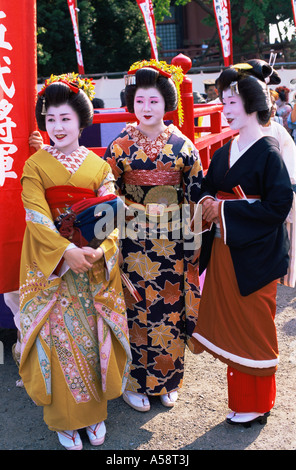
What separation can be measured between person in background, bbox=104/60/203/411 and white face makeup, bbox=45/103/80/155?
1.12ft

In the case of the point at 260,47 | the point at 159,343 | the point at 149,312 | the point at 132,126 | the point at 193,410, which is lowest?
the point at 193,410

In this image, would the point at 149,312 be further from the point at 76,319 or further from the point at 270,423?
the point at 270,423

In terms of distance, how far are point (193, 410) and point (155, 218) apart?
107 centimetres

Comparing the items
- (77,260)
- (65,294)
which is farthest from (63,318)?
(77,260)

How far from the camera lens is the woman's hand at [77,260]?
7.60 ft

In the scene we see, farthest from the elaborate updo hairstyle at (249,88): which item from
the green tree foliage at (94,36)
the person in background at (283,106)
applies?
the green tree foliage at (94,36)

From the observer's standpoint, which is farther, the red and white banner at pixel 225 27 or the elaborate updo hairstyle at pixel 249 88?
the red and white banner at pixel 225 27

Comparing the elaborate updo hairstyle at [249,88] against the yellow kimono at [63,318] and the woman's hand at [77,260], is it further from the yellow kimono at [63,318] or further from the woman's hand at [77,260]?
the woman's hand at [77,260]

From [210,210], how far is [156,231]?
376mm

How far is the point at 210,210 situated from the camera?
2.57 m

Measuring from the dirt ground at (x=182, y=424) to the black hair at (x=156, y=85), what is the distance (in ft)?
5.34

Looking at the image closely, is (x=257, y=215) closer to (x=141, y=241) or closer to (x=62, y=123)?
(x=141, y=241)

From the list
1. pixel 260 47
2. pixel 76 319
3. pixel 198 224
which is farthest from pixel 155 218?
pixel 260 47

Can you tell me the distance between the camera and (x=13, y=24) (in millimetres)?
2689
